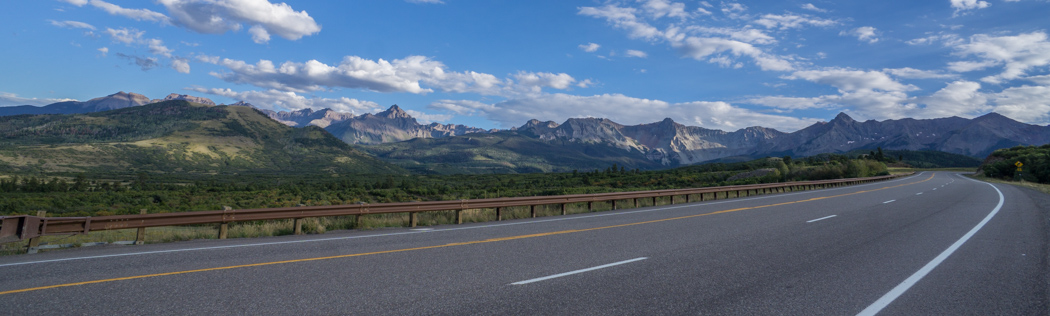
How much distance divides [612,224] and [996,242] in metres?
7.94

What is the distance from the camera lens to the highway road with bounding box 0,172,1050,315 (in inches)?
201

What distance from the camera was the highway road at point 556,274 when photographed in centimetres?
511

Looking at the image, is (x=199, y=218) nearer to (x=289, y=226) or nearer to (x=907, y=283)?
(x=289, y=226)

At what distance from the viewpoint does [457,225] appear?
13.8 metres

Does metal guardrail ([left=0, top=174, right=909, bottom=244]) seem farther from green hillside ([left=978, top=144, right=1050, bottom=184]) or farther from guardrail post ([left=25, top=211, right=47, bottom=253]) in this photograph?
green hillside ([left=978, top=144, right=1050, bottom=184])

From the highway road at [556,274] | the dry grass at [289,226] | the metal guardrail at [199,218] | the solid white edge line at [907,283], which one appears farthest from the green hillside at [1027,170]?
the metal guardrail at [199,218]

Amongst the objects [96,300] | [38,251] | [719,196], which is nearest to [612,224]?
[96,300]

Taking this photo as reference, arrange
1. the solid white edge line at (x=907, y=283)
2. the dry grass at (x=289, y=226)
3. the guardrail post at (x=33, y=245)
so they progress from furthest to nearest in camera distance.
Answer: the dry grass at (x=289, y=226) < the guardrail post at (x=33, y=245) < the solid white edge line at (x=907, y=283)

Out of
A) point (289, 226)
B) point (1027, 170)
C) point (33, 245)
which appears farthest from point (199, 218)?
point (1027, 170)

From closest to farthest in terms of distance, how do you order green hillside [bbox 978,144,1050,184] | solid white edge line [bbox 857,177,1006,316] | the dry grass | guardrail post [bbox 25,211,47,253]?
solid white edge line [bbox 857,177,1006,316], guardrail post [bbox 25,211,47,253], the dry grass, green hillside [bbox 978,144,1050,184]

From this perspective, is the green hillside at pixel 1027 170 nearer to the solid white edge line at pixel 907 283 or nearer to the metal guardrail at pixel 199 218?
the solid white edge line at pixel 907 283

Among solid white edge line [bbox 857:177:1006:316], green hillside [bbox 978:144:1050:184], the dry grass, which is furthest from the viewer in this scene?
green hillside [bbox 978:144:1050:184]

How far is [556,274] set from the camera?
664cm

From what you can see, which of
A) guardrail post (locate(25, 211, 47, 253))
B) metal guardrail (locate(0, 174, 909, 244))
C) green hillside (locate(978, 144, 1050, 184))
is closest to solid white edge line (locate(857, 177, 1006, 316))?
metal guardrail (locate(0, 174, 909, 244))
